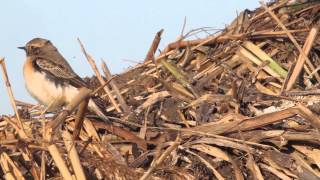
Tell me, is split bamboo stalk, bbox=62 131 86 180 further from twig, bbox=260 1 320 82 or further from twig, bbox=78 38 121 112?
twig, bbox=260 1 320 82

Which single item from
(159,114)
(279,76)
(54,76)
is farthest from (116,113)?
(54,76)

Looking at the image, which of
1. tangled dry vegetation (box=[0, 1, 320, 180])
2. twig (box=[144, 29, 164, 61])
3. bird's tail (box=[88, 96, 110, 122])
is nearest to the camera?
tangled dry vegetation (box=[0, 1, 320, 180])

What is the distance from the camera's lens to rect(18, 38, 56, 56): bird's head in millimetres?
9172

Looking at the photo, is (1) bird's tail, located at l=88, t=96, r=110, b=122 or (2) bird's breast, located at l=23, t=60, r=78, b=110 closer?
(1) bird's tail, located at l=88, t=96, r=110, b=122

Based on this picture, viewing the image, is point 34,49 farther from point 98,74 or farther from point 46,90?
point 98,74

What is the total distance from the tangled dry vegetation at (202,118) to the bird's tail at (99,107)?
52mm

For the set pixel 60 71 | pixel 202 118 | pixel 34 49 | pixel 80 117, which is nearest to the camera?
pixel 80 117

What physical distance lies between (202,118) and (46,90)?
9.48 ft

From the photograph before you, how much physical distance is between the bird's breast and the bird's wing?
0.07m

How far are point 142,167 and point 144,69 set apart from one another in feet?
6.99

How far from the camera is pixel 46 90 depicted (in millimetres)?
8211

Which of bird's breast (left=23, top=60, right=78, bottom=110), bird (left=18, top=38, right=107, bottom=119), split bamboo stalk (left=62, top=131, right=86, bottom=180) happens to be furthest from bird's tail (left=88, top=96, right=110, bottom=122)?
bird's breast (left=23, top=60, right=78, bottom=110)

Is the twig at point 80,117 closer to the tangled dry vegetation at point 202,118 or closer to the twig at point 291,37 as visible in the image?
the tangled dry vegetation at point 202,118

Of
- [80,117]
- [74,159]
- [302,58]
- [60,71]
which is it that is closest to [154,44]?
[60,71]
